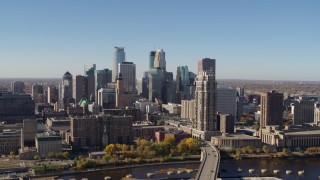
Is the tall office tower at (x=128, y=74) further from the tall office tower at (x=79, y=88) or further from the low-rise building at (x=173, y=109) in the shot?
the low-rise building at (x=173, y=109)

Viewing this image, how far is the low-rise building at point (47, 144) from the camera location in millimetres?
52625

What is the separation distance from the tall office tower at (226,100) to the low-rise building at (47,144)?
37.3 metres

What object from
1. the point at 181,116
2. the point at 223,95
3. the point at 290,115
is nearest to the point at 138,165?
the point at 223,95

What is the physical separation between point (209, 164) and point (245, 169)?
17.0 ft

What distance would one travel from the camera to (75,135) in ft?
190

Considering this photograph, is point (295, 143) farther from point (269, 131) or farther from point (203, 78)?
point (203, 78)

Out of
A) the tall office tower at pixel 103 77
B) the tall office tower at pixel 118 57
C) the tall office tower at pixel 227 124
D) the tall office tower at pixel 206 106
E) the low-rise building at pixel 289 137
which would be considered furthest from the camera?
the tall office tower at pixel 118 57

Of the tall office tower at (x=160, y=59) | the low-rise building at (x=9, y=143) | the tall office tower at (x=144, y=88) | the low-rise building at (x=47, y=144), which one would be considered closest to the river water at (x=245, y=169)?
the low-rise building at (x=47, y=144)

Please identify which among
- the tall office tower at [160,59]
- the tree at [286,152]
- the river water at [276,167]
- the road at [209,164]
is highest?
the tall office tower at [160,59]

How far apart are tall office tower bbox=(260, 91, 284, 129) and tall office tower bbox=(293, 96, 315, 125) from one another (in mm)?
6589

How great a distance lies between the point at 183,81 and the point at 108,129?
211 ft

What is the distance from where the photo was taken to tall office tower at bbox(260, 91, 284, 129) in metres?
72.2

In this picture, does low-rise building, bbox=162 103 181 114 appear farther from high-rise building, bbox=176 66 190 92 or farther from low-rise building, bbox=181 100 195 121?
high-rise building, bbox=176 66 190 92

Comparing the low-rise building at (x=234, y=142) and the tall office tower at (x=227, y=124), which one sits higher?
the tall office tower at (x=227, y=124)
